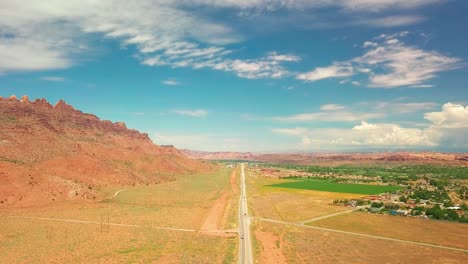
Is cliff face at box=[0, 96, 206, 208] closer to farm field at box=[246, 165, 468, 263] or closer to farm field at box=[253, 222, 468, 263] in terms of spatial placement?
farm field at box=[246, 165, 468, 263]

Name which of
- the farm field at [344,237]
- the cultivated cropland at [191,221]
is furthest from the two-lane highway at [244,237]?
the farm field at [344,237]

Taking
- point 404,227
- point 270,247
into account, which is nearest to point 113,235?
point 270,247

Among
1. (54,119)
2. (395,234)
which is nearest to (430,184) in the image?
(395,234)

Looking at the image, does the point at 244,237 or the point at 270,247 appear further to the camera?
the point at 244,237

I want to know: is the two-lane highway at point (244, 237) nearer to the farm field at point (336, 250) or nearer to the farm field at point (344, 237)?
the farm field at point (344, 237)

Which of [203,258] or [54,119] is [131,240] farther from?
[54,119]

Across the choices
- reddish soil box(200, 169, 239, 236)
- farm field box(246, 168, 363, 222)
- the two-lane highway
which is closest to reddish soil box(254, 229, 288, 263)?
the two-lane highway

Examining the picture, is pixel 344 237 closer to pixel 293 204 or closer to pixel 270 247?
pixel 270 247
